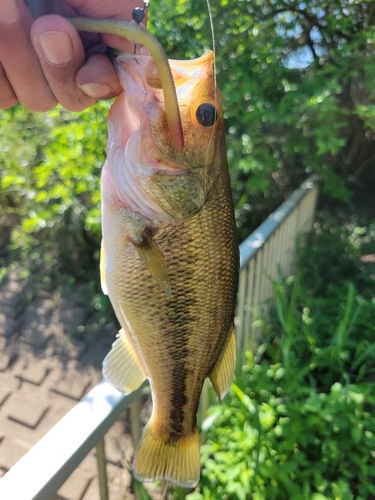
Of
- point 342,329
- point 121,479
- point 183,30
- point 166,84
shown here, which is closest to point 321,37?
point 183,30

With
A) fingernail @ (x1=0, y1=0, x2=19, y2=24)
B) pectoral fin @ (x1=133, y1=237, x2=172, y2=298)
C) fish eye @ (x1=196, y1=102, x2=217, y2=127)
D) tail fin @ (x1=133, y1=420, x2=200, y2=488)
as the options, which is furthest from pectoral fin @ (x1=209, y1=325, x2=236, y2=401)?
fingernail @ (x1=0, y1=0, x2=19, y2=24)

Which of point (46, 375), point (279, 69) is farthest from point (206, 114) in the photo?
point (46, 375)

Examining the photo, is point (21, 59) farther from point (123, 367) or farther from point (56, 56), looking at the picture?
point (123, 367)

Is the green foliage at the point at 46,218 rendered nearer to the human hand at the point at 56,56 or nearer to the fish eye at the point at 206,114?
the human hand at the point at 56,56

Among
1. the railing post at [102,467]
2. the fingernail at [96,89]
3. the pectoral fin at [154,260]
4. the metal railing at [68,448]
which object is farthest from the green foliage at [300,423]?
the fingernail at [96,89]

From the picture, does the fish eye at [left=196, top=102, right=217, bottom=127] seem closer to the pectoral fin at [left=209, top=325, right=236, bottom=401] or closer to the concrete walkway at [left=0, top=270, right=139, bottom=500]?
the pectoral fin at [left=209, top=325, right=236, bottom=401]
